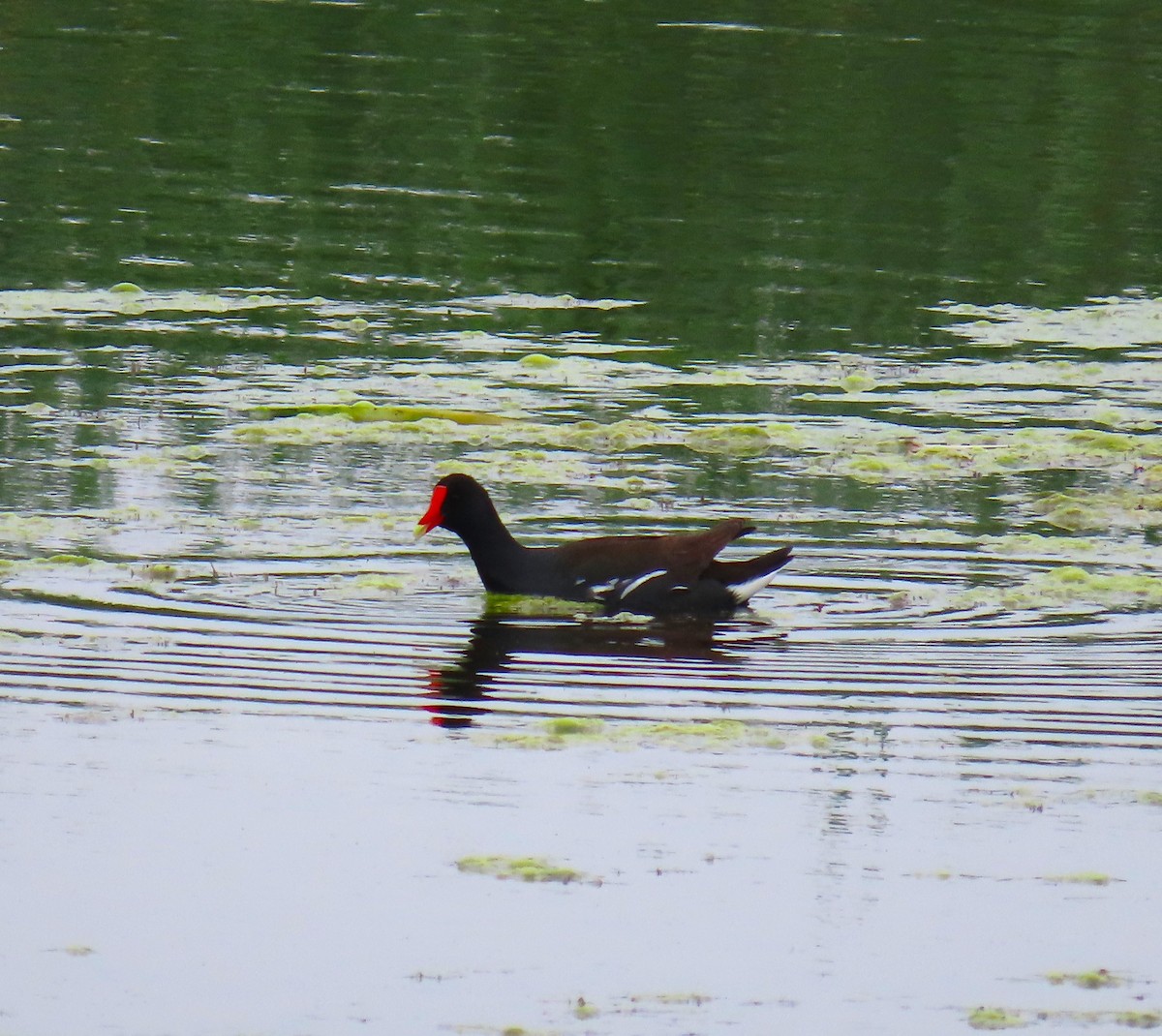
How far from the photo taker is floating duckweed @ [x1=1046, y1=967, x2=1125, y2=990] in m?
6.04

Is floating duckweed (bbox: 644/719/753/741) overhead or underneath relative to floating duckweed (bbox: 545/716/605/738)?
underneath

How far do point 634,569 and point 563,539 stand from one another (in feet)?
3.20

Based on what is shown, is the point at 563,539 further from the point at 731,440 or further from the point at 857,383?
the point at 857,383

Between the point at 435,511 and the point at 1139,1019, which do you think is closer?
the point at 1139,1019

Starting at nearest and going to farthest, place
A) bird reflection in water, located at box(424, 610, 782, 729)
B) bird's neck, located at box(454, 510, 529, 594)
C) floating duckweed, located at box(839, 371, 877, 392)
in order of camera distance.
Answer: bird reflection in water, located at box(424, 610, 782, 729) < bird's neck, located at box(454, 510, 529, 594) < floating duckweed, located at box(839, 371, 877, 392)

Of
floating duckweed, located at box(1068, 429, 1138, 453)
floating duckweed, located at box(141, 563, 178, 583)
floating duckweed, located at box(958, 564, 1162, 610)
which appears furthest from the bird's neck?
floating duckweed, located at box(1068, 429, 1138, 453)

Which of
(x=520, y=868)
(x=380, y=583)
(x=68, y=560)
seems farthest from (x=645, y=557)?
(x=520, y=868)

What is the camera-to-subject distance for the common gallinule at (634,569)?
10.1 meters

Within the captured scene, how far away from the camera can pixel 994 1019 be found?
19.1 feet

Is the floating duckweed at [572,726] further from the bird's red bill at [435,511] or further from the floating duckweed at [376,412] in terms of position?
A: the floating duckweed at [376,412]

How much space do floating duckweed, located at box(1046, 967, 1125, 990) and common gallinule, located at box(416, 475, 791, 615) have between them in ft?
13.5

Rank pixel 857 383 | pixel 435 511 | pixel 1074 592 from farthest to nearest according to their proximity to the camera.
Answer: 1. pixel 857 383
2. pixel 435 511
3. pixel 1074 592

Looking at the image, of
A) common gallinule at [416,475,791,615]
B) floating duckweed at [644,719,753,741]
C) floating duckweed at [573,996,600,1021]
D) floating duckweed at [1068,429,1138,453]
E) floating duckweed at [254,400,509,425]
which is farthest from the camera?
floating duckweed at [254,400,509,425]

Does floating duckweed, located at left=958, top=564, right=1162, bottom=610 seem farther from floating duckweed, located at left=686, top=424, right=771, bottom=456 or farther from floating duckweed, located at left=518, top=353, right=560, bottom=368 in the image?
floating duckweed, located at left=518, top=353, right=560, bottom=368
